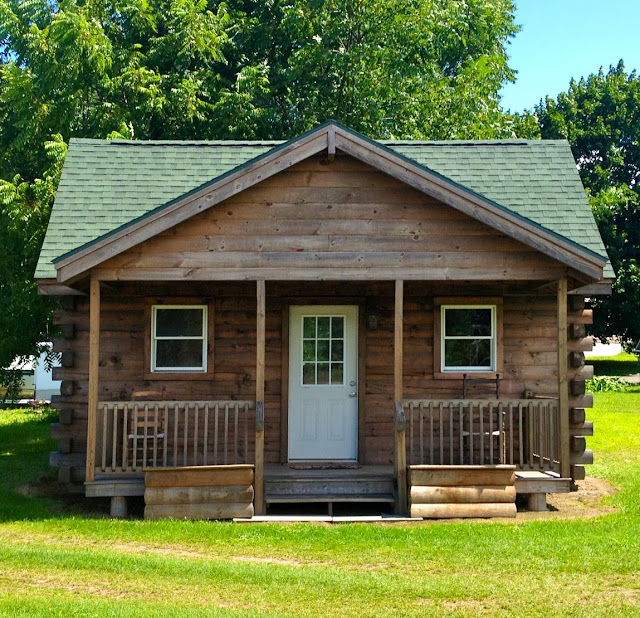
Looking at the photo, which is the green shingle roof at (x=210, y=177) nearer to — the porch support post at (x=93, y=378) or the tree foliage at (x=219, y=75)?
the porch support post at (x=93, y=378)

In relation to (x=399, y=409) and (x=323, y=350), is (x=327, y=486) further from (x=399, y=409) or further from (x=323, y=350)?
(x=323, y=350)

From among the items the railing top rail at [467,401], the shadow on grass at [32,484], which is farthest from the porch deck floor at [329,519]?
the shadow on grass at [32,484]

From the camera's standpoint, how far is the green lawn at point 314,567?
761cm

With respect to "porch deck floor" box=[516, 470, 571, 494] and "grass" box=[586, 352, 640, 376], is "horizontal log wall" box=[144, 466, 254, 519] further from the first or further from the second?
"grass" box=[586, 352, 640, 376]

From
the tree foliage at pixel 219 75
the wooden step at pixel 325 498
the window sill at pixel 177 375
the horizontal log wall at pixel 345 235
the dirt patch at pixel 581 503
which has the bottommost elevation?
the dirt patch at pixel 581 503

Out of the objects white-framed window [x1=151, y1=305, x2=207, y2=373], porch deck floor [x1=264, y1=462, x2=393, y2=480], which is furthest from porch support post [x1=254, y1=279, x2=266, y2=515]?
white-framed window [x1=151, y1=305, x2=207, y2=373]

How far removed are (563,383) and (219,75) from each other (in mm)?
17138

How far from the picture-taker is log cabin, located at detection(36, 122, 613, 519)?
11531mm

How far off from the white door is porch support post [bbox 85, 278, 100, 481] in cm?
315

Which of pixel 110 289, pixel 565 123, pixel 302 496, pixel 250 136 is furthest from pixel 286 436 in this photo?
pixel 565 123

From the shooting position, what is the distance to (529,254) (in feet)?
38.9

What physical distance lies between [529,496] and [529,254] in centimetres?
334

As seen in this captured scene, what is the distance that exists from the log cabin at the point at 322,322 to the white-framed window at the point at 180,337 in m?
0.02

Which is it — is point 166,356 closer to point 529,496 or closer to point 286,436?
point 286,436
